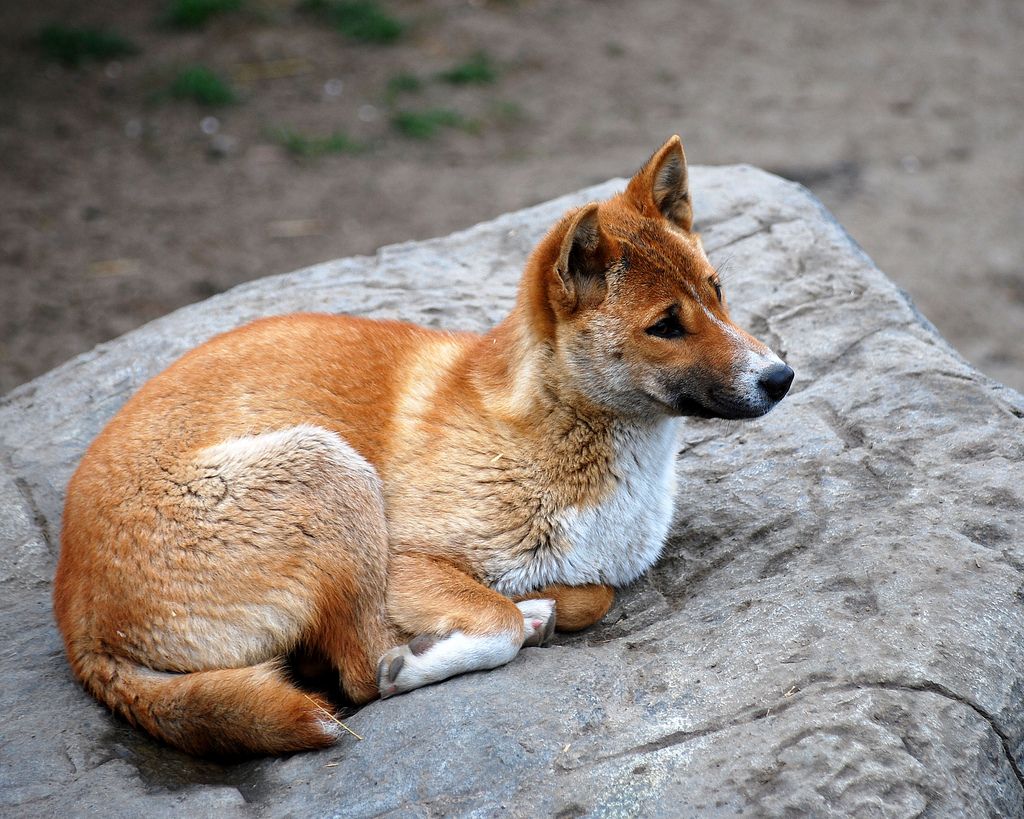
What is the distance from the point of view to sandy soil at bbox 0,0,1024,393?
10.0 meters

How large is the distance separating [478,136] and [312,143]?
186 cm

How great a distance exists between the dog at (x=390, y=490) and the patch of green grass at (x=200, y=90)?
834cm

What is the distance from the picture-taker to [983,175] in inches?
452

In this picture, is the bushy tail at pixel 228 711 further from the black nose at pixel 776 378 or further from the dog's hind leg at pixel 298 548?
the black nose at pixel 776 378

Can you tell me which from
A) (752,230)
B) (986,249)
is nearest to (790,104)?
(986,249)

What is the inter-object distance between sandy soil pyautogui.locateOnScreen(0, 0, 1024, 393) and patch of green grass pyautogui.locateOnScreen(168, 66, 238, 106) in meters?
0.12

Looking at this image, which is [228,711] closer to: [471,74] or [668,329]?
[668,329]

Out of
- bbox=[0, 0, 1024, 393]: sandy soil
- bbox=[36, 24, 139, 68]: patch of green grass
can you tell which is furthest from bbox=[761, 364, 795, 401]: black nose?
bbox=[36, 24, 139, 68]: patch of green grass

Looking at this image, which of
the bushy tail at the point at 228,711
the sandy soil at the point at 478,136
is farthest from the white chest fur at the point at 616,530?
the sandy soil at the point at 478,136

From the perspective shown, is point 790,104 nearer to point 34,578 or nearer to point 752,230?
point 752,230

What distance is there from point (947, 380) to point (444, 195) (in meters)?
6.76

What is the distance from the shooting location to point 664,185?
15.8 ft

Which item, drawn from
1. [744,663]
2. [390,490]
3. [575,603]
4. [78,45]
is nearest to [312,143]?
[78,45]

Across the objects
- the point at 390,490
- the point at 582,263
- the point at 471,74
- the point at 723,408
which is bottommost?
the point at 471,74
